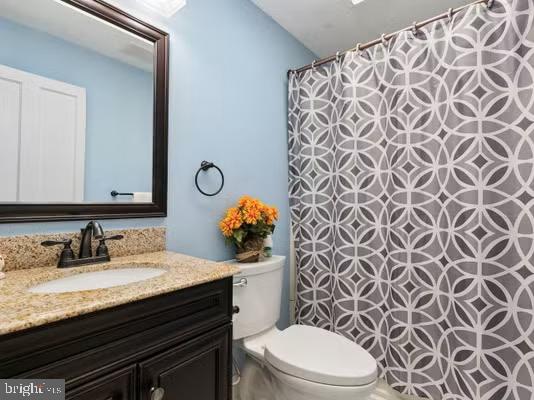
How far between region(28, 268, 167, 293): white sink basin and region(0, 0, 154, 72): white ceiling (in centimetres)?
87

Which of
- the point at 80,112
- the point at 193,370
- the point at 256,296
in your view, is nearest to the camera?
the point at 193,370

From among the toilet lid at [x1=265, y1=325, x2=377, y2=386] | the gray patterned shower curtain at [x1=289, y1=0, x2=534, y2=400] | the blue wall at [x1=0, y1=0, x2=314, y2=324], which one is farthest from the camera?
the blue wall at [x1=0, y1=0, x2=314, y2=324]

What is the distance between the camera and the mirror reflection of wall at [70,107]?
972mm

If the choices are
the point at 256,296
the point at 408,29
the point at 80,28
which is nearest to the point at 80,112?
the point at 80,28

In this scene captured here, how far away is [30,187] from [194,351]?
30.9 inches

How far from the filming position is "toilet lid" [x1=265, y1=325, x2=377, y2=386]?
3.66 ft

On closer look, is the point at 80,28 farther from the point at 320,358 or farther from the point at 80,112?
the point at 320,358

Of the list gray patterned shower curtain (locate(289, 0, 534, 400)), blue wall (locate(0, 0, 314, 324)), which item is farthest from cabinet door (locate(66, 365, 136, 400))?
gray patterned shower curtain (locate(289, 0, 534, 400))

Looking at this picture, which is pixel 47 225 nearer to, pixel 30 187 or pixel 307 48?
pixel 30 187

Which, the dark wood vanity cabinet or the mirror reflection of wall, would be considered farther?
the mirror reflection of wall

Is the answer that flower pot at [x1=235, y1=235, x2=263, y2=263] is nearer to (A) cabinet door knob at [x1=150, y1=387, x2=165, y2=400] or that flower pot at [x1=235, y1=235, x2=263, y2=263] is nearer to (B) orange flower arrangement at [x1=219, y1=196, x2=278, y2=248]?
(B) orange flower arrangement at [x1=219, y1=196, x2=278, y2=248]

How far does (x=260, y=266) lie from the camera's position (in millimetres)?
1440

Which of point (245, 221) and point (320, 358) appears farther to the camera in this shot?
point (245, 221)

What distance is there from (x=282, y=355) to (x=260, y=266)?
0.40 m
